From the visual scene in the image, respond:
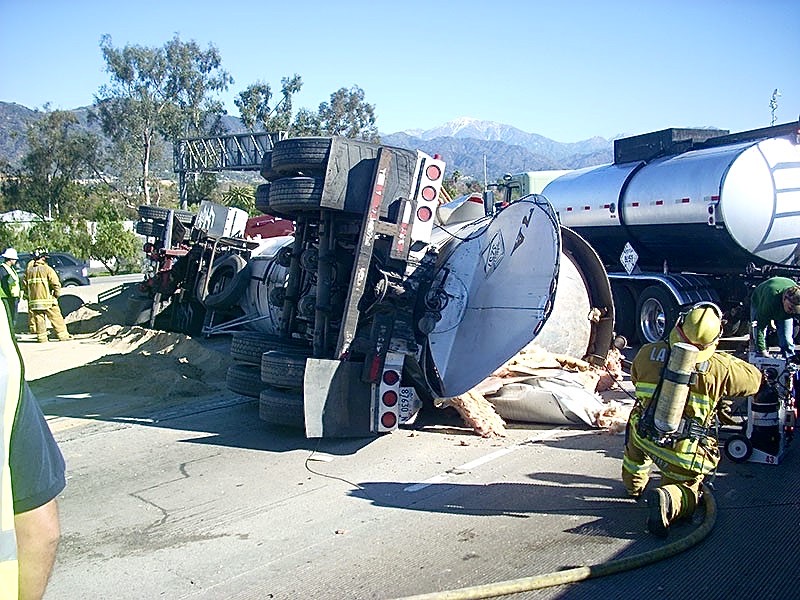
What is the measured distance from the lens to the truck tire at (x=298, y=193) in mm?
6305

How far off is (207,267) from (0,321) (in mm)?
10255

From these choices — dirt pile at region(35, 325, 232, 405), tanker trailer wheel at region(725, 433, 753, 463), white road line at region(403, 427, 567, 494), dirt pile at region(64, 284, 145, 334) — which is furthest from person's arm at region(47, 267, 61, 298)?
tanker trailer wheel at region(725, 433, 753, 463)

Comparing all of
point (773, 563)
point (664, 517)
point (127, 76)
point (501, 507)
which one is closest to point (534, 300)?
point (501, 507)

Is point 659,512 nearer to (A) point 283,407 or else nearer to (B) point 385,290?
(B) point 385,290

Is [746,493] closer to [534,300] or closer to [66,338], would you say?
[534,300]

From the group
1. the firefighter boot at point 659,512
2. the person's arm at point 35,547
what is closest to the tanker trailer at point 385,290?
the firefighter boot at point 659,512

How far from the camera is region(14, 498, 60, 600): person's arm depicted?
5.44 ft

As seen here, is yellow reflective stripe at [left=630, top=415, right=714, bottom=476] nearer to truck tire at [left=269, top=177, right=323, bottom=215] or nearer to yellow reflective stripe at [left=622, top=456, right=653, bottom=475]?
yellow reflective stripe at [left=622, top=456, right=653, bottom=475]

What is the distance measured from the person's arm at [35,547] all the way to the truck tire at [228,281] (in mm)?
8818

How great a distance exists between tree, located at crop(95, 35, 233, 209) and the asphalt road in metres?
47.7

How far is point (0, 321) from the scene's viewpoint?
160 cm

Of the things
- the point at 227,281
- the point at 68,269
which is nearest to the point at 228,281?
the point at 227,281

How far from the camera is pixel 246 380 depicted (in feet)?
23.2

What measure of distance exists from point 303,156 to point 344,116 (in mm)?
50151
